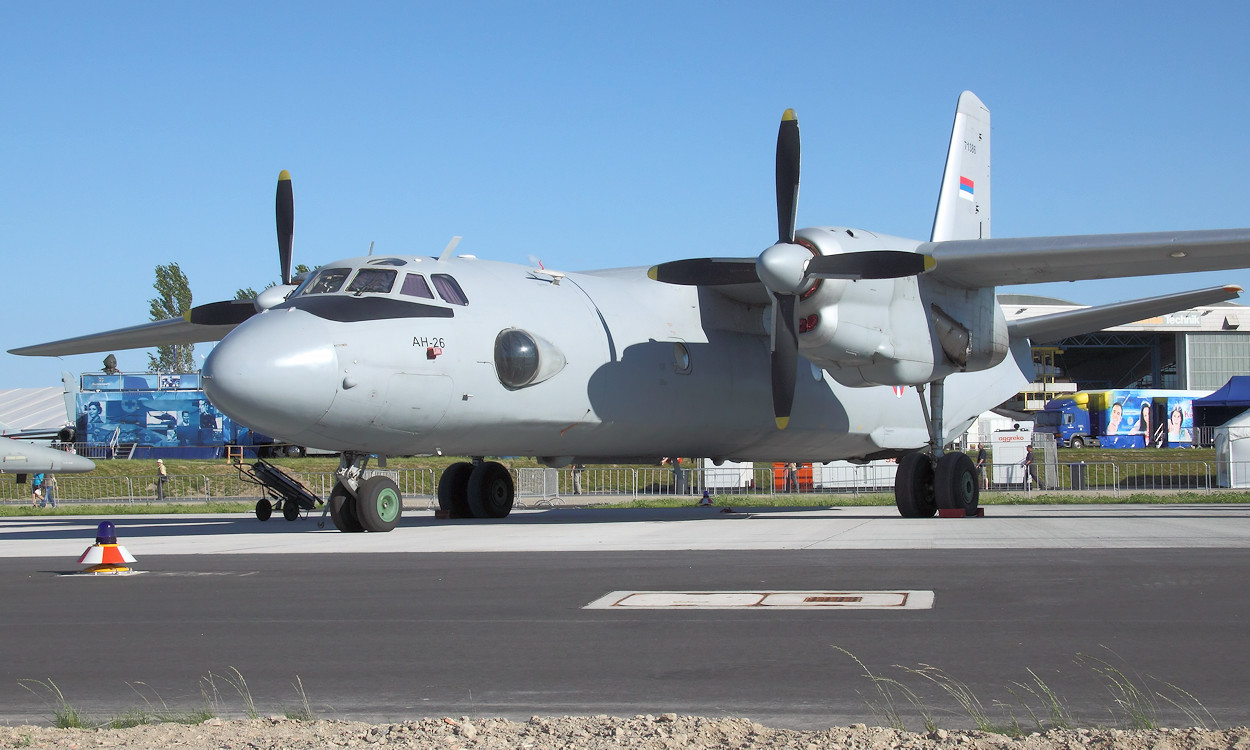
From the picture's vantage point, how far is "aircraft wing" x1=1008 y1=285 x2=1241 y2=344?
18.6 m

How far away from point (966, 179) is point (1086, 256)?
19.4ft

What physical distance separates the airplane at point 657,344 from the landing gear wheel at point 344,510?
0.03 meters

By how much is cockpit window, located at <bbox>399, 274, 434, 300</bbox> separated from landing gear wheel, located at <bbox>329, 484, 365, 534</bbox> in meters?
2.74

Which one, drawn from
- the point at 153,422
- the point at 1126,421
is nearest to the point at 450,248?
the point at 153,422

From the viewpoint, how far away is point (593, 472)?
42938 millimetres

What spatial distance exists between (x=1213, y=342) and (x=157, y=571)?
92.8m

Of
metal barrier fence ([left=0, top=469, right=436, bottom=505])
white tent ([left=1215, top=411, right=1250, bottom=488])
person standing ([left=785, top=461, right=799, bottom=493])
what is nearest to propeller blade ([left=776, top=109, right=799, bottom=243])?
person standing ([left=785, top=461, right=799, bottom=493])

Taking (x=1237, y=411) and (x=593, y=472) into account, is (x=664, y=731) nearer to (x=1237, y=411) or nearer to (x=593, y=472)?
(x=593, y=472)

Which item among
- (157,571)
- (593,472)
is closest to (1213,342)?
(593,472)

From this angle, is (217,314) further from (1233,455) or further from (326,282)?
(1233,455)

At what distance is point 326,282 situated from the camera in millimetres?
15445

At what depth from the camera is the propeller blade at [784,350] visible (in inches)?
671

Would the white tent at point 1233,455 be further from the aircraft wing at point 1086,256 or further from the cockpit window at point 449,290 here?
the cockpit window at point 449,290

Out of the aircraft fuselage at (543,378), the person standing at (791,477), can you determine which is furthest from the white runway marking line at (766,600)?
the person standing at (791,477)
